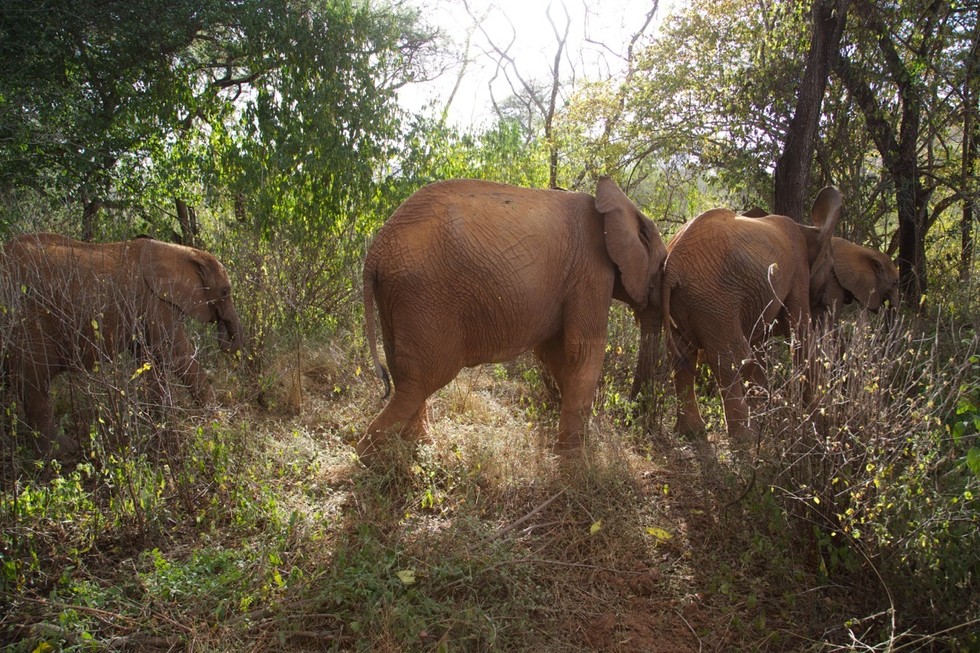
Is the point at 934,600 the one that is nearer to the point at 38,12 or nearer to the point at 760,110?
the point at 760,110

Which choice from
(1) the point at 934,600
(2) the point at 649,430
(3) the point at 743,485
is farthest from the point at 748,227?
(1) the point at 934,600

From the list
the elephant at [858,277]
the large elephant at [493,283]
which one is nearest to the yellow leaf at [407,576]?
the large elephant at [493,283]

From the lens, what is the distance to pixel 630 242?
5582 mm

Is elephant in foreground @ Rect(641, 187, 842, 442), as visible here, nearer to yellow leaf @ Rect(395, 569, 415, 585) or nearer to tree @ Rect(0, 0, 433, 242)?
yellow leaf @ Rect(395, 569, 415, 585)

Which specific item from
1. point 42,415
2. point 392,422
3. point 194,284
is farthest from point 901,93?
point 42,415

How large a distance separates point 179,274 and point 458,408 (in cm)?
299

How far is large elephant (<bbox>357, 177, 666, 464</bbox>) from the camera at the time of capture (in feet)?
16.0

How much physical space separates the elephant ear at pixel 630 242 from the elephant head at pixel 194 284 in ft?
12.5

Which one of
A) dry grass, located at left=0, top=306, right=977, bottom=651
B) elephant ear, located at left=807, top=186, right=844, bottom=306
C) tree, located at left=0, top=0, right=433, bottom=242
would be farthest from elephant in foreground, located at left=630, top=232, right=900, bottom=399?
tree, located at left=0, top=0, right=433, bottom=242

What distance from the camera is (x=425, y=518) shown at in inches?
176

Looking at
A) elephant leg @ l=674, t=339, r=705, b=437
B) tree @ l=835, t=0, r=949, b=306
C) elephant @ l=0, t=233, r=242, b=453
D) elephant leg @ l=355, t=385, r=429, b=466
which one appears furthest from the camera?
tree @ l=835, t=0, r=949, b=306

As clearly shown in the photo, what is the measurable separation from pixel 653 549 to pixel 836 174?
306 inches

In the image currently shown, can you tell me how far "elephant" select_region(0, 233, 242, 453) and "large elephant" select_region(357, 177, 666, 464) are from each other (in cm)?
150

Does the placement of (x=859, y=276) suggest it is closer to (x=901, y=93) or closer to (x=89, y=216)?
(x=901, y=93)
